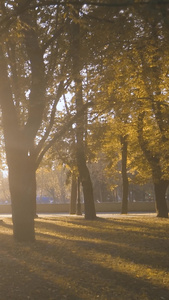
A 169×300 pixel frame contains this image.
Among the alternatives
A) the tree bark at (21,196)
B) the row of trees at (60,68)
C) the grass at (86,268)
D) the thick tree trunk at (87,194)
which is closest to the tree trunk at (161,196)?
the thick tree trunk at (87,194)

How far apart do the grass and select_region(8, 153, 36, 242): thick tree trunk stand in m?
0.42

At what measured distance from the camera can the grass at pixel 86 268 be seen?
6.16m

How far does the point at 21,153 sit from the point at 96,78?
156 inches

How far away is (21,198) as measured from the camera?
11.2 metres

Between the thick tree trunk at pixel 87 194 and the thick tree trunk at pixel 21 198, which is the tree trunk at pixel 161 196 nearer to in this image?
the thick tree trunk at pixel 87 194

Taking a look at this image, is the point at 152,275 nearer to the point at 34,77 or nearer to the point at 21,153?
the point at 21,153

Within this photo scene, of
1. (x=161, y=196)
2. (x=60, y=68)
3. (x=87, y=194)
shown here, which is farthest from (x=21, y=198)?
(x=161, y=196)

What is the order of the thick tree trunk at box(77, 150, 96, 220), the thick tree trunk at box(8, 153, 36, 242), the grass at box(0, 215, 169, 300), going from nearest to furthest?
the grass at box(0, 215, 169, 300)
the thick tree trunk at box(8, 153, 36, 242)
the thick tree trunk at box(77, 150, 96, 220)

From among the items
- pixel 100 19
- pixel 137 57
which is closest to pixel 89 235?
pixel 137 57

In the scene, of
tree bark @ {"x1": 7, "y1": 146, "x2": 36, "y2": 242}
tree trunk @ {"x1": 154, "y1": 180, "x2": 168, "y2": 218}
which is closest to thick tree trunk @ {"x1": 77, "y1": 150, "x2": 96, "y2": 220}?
tree trunk @ {"x1": 154, "y1": 180, "x2": 168, "y2": 218}

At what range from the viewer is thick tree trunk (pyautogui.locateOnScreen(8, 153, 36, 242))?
11.2 m

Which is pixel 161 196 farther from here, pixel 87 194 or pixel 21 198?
pixel 21 198

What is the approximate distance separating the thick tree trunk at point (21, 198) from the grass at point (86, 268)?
0.42 m

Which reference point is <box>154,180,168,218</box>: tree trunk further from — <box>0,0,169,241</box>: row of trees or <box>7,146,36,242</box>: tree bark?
<box>7,146,36,242</box>: tree bark
